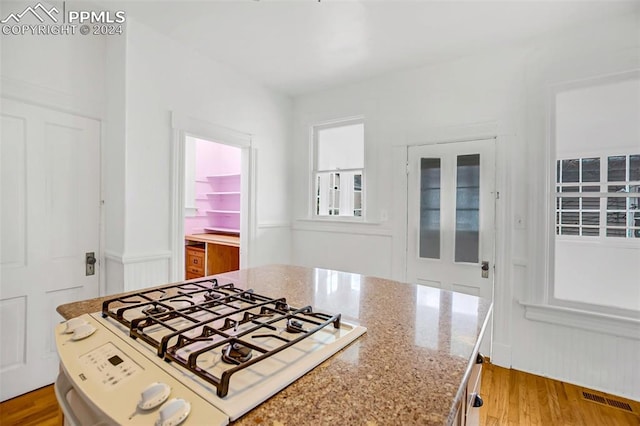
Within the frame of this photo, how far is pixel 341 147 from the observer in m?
3.72

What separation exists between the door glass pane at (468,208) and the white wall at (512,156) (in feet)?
0.60

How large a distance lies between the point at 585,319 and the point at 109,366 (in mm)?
2959

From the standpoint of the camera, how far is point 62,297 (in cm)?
228

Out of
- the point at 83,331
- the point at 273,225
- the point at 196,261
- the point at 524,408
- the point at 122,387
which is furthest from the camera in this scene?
the point at 196,261

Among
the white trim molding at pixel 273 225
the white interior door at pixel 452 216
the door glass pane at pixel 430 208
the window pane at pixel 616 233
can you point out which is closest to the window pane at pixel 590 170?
the window pane at pixel 616 233

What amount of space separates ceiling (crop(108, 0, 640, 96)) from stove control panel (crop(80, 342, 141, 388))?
86.6 inches

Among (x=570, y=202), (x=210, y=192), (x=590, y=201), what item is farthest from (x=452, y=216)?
(x=210, y=192)

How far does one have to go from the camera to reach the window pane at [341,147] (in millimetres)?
3562

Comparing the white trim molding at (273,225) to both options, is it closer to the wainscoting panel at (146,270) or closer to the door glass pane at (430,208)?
the wainscoting panel at (146,270)

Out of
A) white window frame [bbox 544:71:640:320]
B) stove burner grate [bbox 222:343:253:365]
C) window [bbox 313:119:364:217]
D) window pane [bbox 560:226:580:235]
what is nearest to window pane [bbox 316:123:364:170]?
window [bbox 313:119:364:217]

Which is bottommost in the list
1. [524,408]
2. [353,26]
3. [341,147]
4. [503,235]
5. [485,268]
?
[524,408]

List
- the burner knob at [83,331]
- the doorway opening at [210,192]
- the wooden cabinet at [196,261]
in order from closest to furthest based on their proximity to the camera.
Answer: the burner knob at [83,331], the wooden cabinet at [196,261], the doorway opening at [210,192]

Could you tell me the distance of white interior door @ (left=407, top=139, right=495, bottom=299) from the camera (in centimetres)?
268

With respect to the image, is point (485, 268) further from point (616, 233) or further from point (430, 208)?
point (616, 233)
